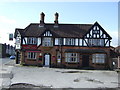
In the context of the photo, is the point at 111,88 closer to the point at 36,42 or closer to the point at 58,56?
the point at 58,56

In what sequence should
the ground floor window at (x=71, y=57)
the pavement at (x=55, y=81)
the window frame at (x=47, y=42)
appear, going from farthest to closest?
the window frame at (x=47, y=42)
the ground floor window at (x=71, y=57)
the pavement at (x=55, y=81)

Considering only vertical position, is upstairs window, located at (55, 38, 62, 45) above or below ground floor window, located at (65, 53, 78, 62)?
above

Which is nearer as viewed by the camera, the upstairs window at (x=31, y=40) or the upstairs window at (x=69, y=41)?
the upstairs window at (x=69, y=41)

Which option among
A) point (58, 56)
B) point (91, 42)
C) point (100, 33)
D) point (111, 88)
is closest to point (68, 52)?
point (58, 56)

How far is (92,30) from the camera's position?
115 ft

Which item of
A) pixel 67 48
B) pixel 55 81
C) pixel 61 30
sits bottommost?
pixel 55 81

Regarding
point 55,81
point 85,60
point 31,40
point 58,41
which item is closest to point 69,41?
point 58,41

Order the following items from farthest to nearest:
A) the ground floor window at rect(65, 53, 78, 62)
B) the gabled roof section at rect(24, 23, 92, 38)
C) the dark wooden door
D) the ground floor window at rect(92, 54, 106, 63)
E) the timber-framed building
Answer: the gabled roof section at rect(24, 23, 92, 38)
the dark wooden door
the ground floor window at rect(65, 53, 78, 62)
the timber-framed building
the ground floor window at rect(92, 54, 106, 63)

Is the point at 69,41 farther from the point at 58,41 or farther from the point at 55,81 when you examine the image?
the point at 55,81

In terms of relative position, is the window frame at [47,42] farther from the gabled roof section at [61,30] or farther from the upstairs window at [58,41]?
the gabled roof section at [61,30]

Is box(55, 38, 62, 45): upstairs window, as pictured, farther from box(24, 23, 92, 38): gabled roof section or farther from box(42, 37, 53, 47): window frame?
box(42, 37, 53, 47): window frame

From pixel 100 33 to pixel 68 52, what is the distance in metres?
7.15

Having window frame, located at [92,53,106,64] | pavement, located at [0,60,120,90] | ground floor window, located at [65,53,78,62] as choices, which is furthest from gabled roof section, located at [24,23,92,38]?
pavement, located at [0,60,120,90]

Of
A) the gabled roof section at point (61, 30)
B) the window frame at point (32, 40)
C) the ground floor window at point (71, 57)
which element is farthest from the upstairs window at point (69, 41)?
the window frame at point (32, 40)
